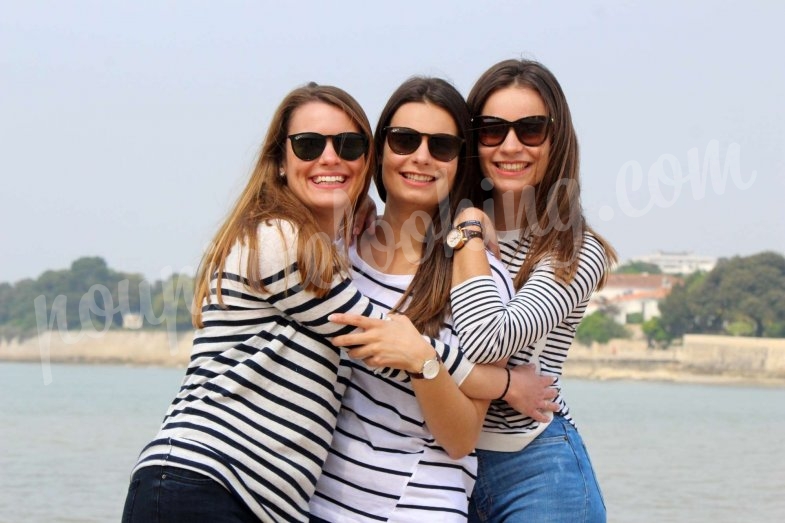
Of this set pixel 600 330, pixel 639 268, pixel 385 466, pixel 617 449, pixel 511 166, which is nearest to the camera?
pixel 385 466

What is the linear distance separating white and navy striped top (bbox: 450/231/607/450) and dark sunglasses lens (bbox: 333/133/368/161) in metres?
0.52

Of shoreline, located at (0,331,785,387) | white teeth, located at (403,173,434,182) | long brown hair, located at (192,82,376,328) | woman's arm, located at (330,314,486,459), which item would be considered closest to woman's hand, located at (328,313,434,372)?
woman's arm, located at (330,314,486,459)

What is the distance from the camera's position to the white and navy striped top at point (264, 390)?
2859 millimetres

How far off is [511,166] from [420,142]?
0.40 m

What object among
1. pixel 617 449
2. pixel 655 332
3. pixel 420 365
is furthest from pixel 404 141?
pixel 655 332

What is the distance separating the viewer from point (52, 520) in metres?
19.9

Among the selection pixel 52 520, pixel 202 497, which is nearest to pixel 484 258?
pixel 202 497

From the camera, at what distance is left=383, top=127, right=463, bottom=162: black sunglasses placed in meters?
3.51

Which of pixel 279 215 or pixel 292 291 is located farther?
pixel 279 215

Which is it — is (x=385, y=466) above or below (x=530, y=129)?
below

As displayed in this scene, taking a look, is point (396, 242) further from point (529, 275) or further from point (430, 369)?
point (430, 369)

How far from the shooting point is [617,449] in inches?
1363

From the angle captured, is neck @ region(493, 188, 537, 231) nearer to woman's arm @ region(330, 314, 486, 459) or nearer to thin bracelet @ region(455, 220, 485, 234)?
thin bracelet @ region(455, 220, 485, 234)

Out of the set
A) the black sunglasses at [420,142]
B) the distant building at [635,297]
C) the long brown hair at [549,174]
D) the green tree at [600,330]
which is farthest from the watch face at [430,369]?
the green tree at [600,330]
